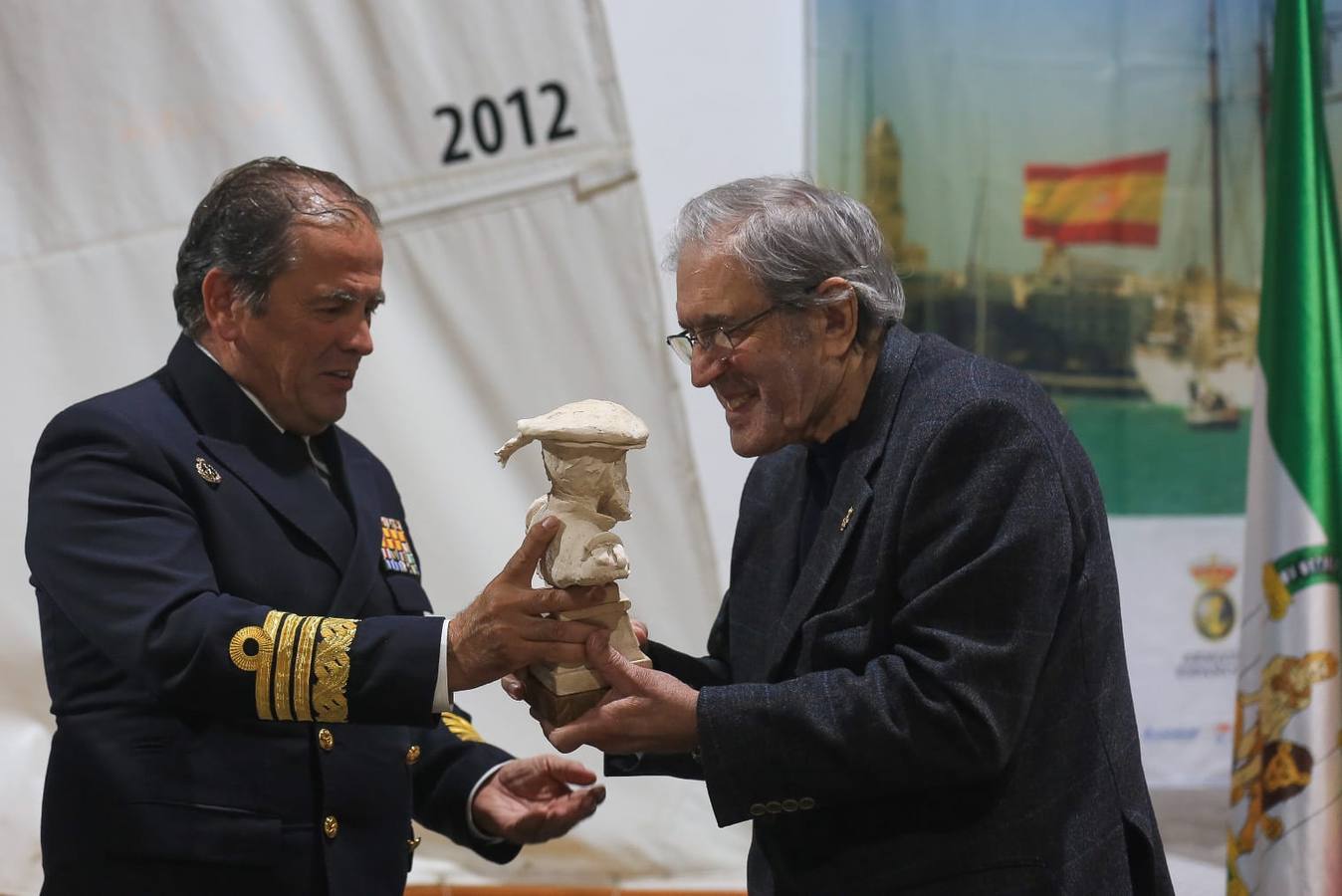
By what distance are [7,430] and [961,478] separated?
2.78m

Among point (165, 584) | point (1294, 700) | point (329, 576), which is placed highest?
point (165, 584)

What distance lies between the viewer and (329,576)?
2184mm

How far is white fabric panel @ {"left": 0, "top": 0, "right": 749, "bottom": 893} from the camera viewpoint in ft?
11.6

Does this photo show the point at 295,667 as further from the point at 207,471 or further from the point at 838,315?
the point at 838,315

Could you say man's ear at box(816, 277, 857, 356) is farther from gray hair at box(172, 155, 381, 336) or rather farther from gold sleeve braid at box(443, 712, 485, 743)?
gold sleeve braid at box(443, 712, 485, 743)

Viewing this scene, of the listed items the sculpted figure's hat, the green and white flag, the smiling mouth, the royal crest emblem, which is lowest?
the royal crest emblem

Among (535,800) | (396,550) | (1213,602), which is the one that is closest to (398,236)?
(396,550)

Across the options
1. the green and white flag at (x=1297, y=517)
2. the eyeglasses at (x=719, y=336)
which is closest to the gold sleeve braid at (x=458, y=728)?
the eyeglasses at (x=719, y=336)

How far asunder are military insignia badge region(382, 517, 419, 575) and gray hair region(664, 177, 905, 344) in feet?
2.58

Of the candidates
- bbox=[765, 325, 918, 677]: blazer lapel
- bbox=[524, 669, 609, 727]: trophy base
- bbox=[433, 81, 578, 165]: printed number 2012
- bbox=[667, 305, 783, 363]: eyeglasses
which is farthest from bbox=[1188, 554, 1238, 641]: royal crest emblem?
bbox=[524, 669, 609, 727]: trophy base

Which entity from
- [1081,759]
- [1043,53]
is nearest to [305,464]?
[1081,759]

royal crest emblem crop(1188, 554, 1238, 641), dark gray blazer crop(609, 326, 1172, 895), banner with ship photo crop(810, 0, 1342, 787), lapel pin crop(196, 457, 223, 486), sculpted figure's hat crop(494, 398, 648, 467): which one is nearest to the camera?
dark gray blazer crop(609, 326, 1172, 895)

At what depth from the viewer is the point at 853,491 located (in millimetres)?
1882

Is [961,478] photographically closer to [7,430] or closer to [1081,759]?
[1081,759]
